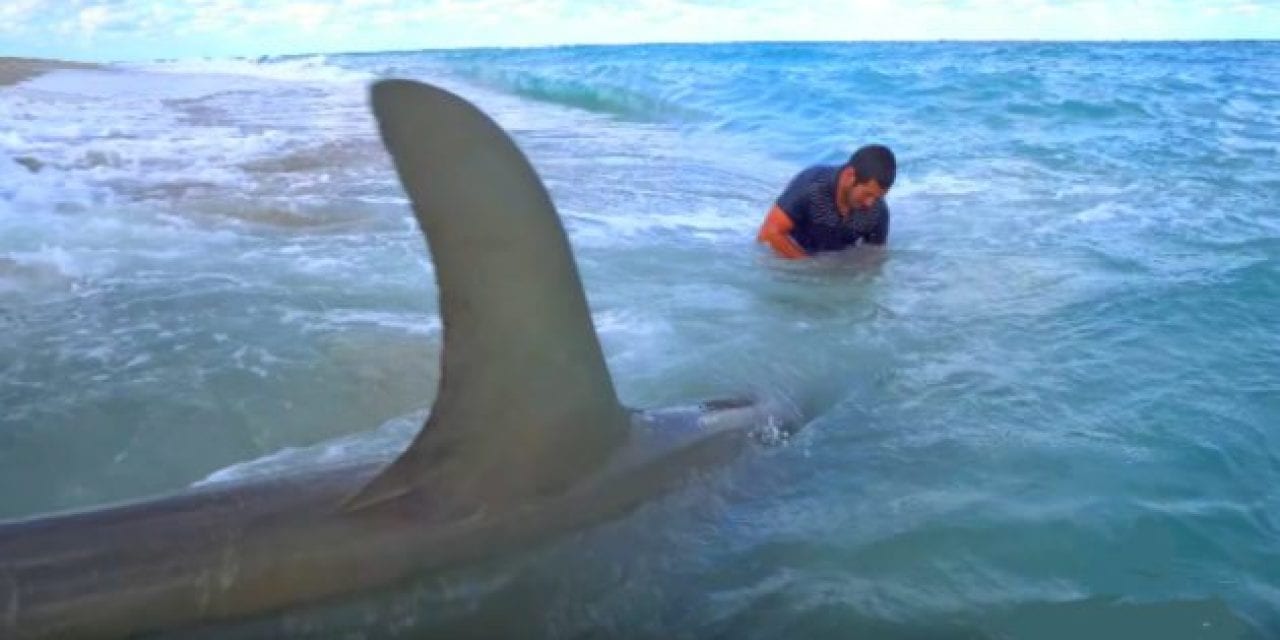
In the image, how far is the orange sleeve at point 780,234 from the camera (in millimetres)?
6977

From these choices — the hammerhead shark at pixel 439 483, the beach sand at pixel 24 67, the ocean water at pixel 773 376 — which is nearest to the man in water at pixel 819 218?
the ocean water at pixel 773 376

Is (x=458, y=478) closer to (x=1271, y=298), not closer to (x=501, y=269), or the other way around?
(x=501, y=269)

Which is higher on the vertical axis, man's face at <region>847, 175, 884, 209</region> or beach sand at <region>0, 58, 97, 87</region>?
man's face at <region>847, 175, 884, 209</region>

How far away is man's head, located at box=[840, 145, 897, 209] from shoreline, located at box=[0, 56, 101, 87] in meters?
20.8

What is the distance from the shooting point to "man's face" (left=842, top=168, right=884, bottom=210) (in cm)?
654

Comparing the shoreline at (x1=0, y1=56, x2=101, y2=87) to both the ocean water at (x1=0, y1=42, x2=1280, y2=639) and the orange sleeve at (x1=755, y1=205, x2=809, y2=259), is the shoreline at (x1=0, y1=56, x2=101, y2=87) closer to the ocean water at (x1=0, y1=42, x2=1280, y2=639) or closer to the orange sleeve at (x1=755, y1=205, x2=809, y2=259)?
the ocean water at (x1=0, y1=42, x2=1280, y2=639)

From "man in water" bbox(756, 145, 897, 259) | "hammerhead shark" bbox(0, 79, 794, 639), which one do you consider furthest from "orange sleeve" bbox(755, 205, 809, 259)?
"hammerhead shark" bbox(0, 79, 794, 639)

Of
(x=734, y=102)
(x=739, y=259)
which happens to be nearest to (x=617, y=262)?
(x=739, y=259)

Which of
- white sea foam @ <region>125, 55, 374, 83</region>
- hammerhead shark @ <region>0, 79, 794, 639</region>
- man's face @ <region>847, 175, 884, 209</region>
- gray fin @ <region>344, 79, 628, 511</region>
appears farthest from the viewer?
white sea foam @ <region>125, 55, 374, 83</region>

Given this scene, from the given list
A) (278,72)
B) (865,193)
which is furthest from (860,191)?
(278,72)

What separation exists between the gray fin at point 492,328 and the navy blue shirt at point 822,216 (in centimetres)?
447

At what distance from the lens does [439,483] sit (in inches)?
99.6

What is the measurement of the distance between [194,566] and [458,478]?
21.6 inches

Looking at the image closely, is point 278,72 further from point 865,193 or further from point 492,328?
point 492,328
